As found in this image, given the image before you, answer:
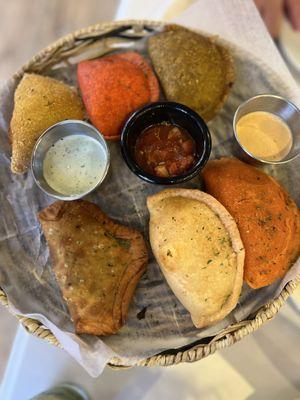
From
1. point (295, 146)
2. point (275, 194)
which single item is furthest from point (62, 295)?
point (295, 146)

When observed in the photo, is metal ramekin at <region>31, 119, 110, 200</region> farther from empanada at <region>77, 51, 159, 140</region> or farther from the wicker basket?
the wicker basket

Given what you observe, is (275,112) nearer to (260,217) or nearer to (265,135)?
(265,135)

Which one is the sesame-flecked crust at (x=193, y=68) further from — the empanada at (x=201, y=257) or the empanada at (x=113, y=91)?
the empanada at (x=201, y=257)

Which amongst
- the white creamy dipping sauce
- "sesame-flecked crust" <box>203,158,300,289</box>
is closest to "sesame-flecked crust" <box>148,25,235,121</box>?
"sesame-flecked crust" <box>203,158,300,289</box>

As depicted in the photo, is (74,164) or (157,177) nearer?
(157,177)

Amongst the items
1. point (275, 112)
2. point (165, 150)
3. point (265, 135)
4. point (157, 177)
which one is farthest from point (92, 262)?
point (275, 112)
